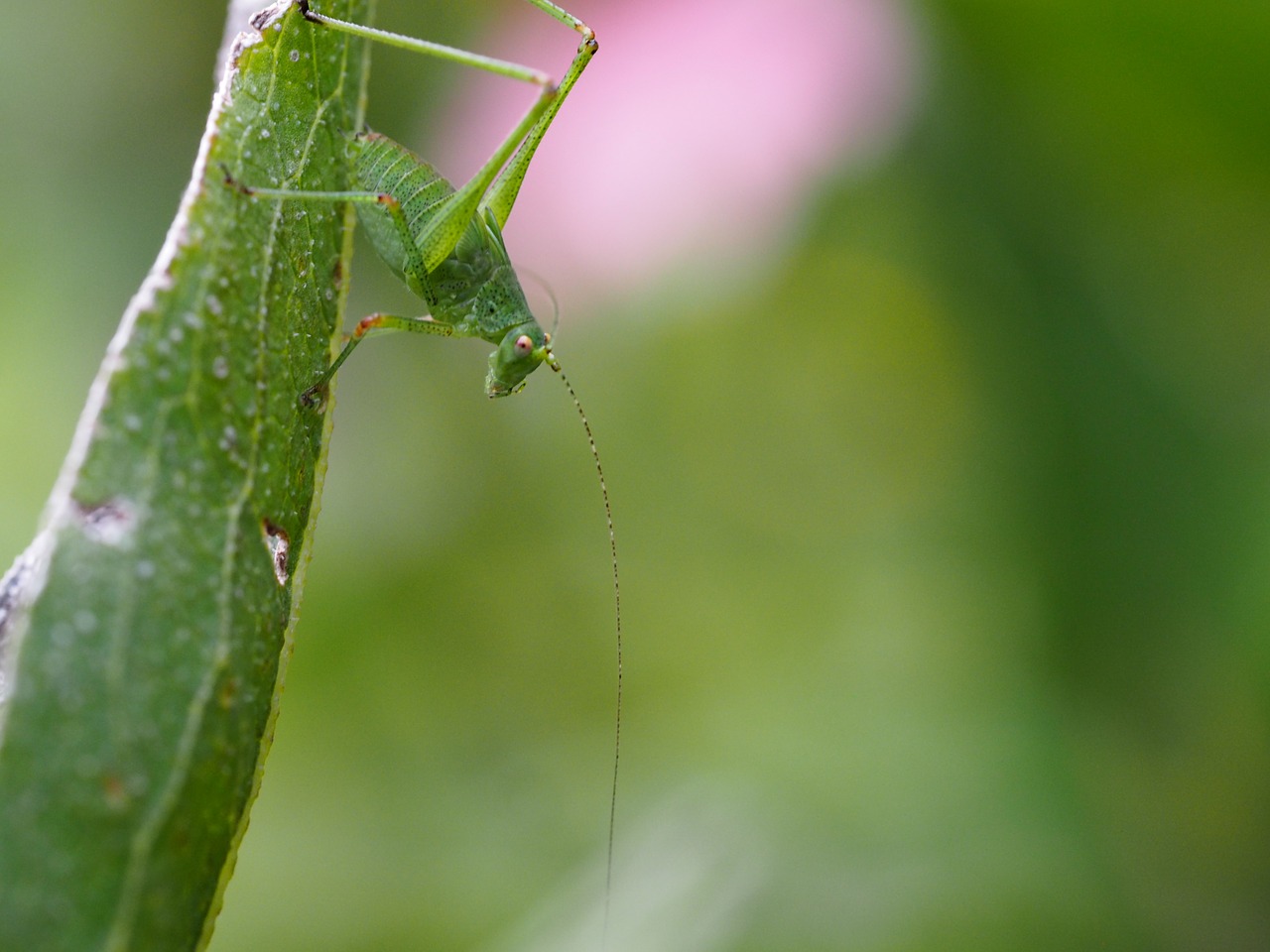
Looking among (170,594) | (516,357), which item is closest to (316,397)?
(170,594)

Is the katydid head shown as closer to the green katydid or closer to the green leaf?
the green katydid

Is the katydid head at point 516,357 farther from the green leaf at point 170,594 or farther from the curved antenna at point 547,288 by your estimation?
the green leaf at point 170,594

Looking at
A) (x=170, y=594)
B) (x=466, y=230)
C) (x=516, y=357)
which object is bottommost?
(x=170, y=594)

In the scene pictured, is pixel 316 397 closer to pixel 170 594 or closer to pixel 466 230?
pixel 170 594

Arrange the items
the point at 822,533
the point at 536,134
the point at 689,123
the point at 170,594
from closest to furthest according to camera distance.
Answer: the point at 170,594 → the point at 536,134 → the point at 689,123 → the point at 822,533

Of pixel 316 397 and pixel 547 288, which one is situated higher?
pixel 547 288

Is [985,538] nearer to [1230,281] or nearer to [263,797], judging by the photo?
[1230,281]

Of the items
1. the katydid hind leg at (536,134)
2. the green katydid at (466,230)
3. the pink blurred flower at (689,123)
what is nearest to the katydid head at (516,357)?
the green katydid at (466,230)
